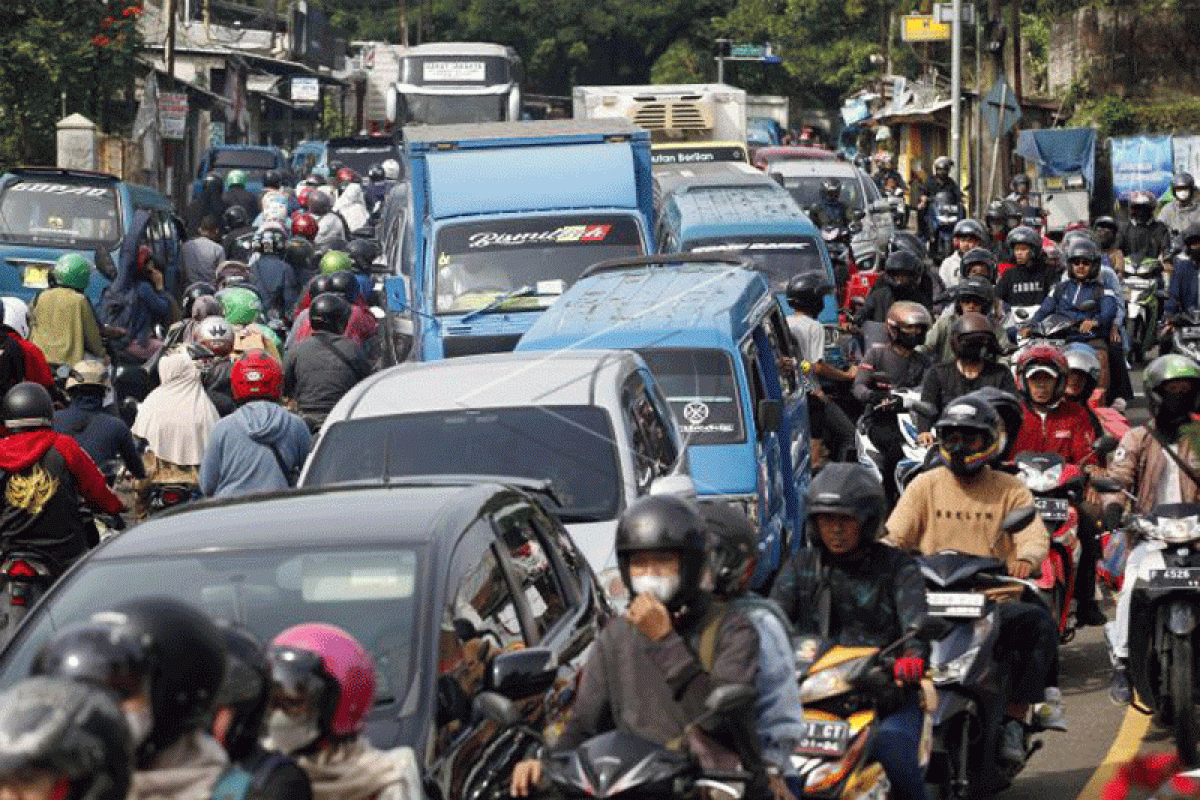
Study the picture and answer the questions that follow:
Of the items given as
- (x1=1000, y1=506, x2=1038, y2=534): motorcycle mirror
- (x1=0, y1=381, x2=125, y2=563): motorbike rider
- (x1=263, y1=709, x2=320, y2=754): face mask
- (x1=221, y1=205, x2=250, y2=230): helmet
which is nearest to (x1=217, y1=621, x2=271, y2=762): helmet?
(x1=263, y1=709, x2=320, y2=754): face mask

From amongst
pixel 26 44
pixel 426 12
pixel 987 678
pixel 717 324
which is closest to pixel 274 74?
pixel 426 12

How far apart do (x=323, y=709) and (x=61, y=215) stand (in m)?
21.8

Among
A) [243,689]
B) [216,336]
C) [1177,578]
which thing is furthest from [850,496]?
[216,336]

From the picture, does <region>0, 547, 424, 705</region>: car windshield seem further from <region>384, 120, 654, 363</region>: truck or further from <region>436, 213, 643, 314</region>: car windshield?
<region>436, 213, 643, 314</region>: car windshield

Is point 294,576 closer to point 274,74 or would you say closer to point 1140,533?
point 1140,533

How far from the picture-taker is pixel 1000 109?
3406 cm

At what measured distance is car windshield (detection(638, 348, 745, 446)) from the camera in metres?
13.9

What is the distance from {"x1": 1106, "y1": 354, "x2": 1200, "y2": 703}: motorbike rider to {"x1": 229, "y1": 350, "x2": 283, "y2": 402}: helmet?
387 centimetres

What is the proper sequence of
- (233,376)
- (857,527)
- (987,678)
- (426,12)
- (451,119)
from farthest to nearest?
(426,12) < (451,119) < (233,376) < (987,678) < (857,527)

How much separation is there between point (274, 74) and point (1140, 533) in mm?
64958

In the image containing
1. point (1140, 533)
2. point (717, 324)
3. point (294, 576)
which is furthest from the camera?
point (717, 324)

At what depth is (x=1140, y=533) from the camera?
10758 mm

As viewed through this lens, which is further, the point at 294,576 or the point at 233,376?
the point at 233,376

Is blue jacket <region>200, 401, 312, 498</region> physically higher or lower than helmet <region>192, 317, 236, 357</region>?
lower
